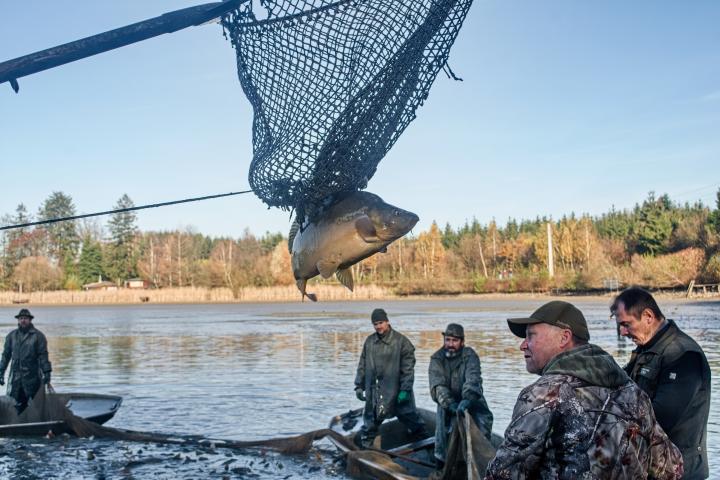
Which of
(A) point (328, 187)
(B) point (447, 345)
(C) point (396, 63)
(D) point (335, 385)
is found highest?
(C) point (396, 63)

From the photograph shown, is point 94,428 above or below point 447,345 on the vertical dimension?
below

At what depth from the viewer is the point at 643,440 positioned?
325 centimetres

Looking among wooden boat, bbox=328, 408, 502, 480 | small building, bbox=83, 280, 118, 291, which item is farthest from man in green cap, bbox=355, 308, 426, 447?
small building, bbox=83, 280, 118, 291

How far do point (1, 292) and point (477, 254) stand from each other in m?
72.8

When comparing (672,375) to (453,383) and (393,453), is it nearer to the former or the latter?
(453,383)

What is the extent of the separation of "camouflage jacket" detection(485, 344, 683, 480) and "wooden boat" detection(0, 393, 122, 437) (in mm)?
12549

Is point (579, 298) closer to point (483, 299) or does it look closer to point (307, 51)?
point (483, 299)

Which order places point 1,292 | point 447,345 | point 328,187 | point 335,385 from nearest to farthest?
1. point 328,187
2. point 447,345
3. point 335,385
4. point 1,292

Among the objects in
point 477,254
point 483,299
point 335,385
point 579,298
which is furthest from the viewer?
point 477,254

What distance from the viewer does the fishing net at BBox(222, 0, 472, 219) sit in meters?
4.22

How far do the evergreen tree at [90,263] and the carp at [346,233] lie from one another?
124 metres

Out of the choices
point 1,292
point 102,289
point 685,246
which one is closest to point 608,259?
point 685,246

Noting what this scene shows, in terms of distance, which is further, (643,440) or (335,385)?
(335,385)

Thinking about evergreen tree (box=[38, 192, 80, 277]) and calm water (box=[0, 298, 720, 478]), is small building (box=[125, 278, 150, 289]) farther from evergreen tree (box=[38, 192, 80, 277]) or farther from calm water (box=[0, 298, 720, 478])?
calm water (box=[0, 298, 720, 478])
